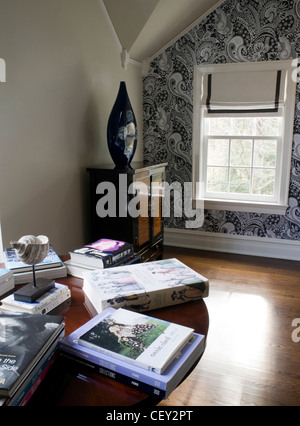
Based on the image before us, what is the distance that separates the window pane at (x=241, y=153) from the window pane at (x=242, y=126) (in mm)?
72

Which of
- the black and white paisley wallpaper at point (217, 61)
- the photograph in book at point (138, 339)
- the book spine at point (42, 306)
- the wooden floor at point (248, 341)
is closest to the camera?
the photograph in book at point (138, 339)

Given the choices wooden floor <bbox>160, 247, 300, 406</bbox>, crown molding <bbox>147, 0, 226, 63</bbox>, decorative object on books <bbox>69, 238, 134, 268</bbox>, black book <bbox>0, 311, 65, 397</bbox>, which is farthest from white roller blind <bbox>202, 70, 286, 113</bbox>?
black book <bbox>0, 311, 65, 397</bbox>

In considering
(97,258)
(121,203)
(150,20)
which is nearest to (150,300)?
(97,258)

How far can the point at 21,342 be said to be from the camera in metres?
0.85

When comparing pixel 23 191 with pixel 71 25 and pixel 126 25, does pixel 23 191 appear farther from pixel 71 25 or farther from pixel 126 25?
pixel 126 25

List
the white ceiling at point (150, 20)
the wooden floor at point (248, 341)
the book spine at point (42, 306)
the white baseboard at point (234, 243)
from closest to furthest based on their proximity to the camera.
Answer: the book spine at point (42, 306) → the wooden floor at point (248, 341) → the white ceiling at point (150, 20) → the white baseboard at point (234, 243)

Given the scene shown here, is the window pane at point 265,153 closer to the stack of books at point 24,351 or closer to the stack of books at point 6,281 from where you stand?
the stack of books at point 6,281

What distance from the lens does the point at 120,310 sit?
1.07 meters

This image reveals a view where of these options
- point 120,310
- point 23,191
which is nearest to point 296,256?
point 23,191

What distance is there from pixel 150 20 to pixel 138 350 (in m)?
2.79

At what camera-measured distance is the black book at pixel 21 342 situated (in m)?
0.74

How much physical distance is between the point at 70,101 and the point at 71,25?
1.64 feet

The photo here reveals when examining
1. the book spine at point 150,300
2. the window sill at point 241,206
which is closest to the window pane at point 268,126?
the window sill at point 241,206

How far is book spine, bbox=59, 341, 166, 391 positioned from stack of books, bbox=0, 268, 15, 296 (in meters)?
0.46
